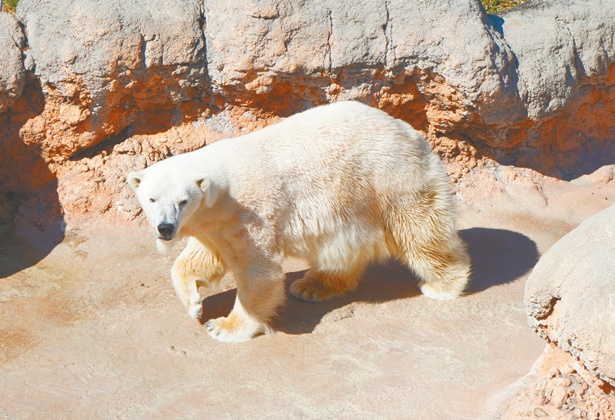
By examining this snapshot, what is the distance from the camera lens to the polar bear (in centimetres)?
512

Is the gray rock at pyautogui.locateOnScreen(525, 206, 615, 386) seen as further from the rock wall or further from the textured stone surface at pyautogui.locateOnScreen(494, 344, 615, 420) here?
the rock wall

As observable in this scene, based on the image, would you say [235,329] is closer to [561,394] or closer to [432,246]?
[432,246]

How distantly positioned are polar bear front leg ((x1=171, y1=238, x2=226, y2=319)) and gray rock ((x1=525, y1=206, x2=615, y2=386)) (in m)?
2.48

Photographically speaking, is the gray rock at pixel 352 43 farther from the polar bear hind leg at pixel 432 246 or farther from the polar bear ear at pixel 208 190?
the polar bear ear at pixel 208 190

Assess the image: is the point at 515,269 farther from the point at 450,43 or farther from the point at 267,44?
the point at 267,44

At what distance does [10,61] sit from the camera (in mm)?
6633

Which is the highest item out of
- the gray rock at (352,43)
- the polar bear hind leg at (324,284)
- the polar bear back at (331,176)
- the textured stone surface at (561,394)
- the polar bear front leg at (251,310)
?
the gray rock at (352,43)

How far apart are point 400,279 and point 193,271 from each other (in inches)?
73.3

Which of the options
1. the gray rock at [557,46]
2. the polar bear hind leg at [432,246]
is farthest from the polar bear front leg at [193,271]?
the gray rock at [557,46]

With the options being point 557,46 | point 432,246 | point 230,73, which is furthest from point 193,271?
point 557,46

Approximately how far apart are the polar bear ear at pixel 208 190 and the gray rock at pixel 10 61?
2.70 m

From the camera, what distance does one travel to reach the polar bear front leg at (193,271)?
5434mm

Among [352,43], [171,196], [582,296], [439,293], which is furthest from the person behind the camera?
[352,43]

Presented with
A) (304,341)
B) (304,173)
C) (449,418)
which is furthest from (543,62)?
(449,418)
